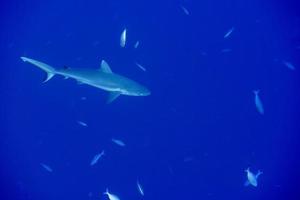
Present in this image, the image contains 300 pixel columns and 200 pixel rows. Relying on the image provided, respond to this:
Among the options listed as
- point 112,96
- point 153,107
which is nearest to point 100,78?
point 112,96

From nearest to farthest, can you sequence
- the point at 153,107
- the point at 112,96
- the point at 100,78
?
the point at 100,78, the point at 112,96, the point at 153,107

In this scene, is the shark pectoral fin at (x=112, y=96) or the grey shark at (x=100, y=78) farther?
the shark pectoral fin at (x=112, y=96)

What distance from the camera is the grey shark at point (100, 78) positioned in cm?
503

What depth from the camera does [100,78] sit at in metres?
5.16

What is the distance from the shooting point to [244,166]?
689 inches

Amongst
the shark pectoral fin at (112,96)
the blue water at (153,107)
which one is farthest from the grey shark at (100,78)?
the blue water at (153,107)

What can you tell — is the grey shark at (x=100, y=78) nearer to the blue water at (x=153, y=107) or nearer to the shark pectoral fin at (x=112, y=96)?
the shark pectoral fin at (x=112, y=96)

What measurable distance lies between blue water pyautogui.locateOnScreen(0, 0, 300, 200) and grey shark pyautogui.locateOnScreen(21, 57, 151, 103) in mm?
8026

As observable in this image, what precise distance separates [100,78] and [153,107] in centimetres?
1102

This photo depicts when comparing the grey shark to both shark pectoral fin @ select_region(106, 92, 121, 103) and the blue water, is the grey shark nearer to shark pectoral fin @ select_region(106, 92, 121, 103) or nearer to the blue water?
shark pectoral fin @ select_region(106, 92, 121, 103)

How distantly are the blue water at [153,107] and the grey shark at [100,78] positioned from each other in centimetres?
803

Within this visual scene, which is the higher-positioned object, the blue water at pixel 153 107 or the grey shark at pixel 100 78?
the grey shark at pixel 100 78

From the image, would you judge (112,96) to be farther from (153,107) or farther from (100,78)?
(153,107)

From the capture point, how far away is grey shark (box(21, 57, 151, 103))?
503cm
